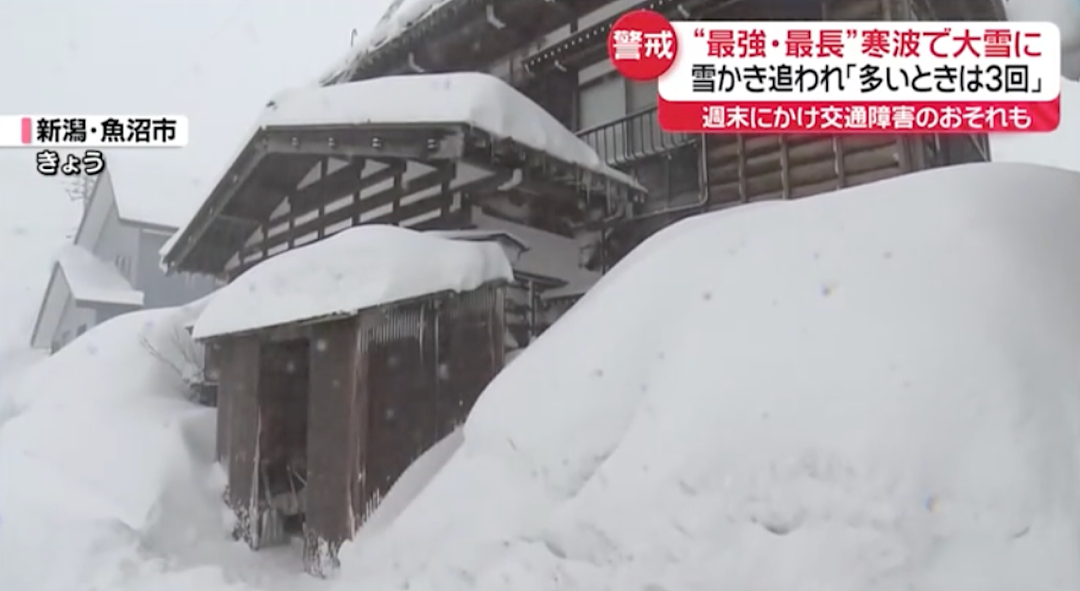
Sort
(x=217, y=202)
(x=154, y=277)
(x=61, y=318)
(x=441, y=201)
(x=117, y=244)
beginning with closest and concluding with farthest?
1. (x=441, y=201)
2. (x=217, y=202)
3. (x=154, y=277)
4. (x=117, y=244)
5. (x=61, y=318)

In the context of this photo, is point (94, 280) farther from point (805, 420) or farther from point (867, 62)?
point (805, 420)

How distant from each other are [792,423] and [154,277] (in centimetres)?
1840

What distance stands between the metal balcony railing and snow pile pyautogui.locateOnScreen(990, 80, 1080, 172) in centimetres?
305

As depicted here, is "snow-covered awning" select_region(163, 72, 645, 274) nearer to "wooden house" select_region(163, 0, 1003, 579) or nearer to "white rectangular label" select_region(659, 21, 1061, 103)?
"wooden house" select_region(163, 0, 1003, 579)

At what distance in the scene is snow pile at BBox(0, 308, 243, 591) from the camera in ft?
17.0

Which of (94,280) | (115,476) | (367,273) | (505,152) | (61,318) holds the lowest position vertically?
(115,476)

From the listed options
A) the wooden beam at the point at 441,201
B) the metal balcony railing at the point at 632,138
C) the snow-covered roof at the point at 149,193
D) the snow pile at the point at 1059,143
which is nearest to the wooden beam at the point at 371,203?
the wooden beam at the point at 441,201

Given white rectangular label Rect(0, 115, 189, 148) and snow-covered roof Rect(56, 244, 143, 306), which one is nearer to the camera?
white rectangular label Rect(0, 115, 189, 148)

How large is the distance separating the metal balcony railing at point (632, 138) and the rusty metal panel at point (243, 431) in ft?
15.0

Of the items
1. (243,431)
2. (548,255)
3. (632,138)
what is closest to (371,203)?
(548,255)

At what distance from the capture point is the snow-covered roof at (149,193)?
17109 mm

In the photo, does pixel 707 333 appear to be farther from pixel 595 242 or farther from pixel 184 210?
pixel 184 210
